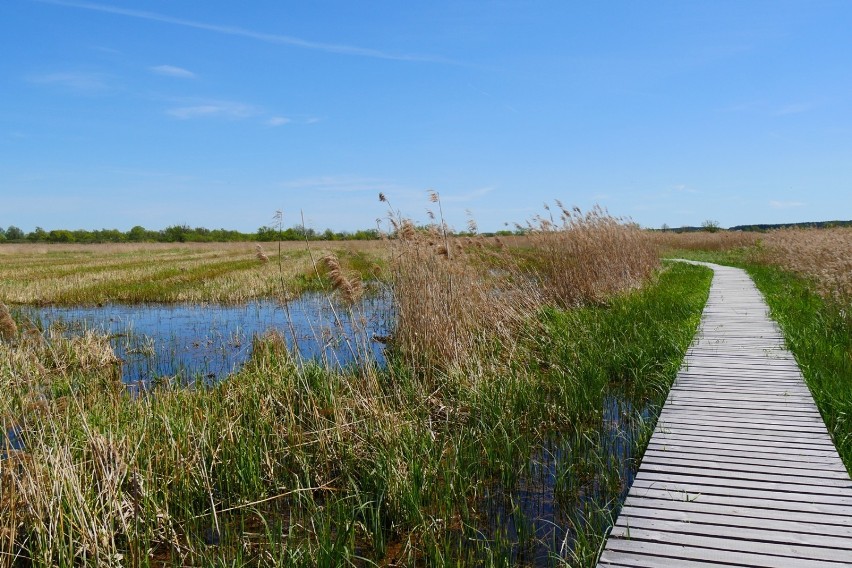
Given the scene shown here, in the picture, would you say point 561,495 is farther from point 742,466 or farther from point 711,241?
point 711,241

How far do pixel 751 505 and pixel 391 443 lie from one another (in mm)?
2316

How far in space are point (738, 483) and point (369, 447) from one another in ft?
8.20

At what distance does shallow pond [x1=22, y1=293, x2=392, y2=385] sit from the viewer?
8.22 meters

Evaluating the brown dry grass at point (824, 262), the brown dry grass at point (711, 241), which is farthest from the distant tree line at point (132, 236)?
the brown dry grass at point (824, 262)

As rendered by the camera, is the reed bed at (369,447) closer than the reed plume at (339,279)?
Yes

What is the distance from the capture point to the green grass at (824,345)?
514 centimetres

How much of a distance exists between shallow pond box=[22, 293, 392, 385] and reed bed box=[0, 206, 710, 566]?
528 millimetres

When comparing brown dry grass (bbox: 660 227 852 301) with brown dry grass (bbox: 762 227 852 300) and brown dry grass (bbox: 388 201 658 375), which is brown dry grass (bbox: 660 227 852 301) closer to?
brown dry grass (bbox: 762 227 852 300)

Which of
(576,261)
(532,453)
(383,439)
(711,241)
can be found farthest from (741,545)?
(711,241)

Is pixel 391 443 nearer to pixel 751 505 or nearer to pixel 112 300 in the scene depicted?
pixel 751 505

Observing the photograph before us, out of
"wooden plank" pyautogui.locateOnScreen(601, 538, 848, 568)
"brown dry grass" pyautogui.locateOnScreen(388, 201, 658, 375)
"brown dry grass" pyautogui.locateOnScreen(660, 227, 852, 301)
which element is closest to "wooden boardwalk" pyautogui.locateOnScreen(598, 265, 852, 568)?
"wooden plank" pyautogui.locateOnScreen(601, 538, 848, 568)

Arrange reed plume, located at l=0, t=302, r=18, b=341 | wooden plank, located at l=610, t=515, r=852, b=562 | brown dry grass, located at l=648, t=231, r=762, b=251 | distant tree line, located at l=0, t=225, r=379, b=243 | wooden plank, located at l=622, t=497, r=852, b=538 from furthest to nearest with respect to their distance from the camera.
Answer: distant tree line, located at l=0, t=225, r=379, b=243 < brown dry grass, located at l=648, t=231, r=762, b=251 < reed plume, located at l=0, t=302, r=18, b=341 < wooden plank, located at l=622, t=497, r=852, b=538 < wooden plank, located at l=610, t=515, r=852, b=562

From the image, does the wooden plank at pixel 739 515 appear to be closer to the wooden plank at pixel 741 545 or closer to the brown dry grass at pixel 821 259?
the wooden plank at pixel 741 545

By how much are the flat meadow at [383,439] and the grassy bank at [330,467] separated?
0.02 meters
